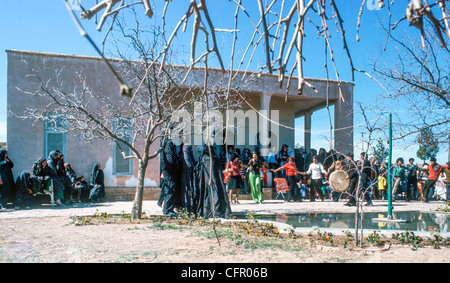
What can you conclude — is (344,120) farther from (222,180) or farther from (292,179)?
(222,180)

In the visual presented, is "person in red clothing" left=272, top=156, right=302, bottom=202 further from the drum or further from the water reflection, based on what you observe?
the water reflection

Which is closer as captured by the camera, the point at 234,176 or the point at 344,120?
the point at 234,176

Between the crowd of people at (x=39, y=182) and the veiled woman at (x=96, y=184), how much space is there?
86mm

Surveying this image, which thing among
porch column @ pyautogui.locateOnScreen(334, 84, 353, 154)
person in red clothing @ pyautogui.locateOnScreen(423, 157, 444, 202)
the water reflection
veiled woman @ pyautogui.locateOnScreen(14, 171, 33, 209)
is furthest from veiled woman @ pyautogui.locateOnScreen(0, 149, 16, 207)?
person in red clothing @ pyautogui.locateOnScreen(423, 157, 444, 202)

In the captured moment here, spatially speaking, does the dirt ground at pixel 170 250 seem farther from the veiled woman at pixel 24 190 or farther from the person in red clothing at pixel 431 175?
the person in red clothing at pixel 431 175

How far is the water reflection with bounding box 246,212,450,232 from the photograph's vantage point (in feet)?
27.1

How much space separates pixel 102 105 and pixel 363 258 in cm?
1064

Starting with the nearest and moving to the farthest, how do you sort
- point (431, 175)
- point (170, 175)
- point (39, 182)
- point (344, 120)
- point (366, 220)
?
point (170, 175)
point (366, 220)
point (39, 182)
point (431, 175)
point (344, 120)

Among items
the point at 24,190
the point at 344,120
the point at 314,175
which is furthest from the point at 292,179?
the point at 24,190

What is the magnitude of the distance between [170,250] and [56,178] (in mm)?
7514

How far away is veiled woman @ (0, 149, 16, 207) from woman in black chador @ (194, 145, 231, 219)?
543cm

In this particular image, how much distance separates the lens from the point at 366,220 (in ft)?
30.6

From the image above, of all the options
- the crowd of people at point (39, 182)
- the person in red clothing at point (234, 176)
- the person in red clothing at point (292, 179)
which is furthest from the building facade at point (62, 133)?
the person in red clothing at point (234, 176)
